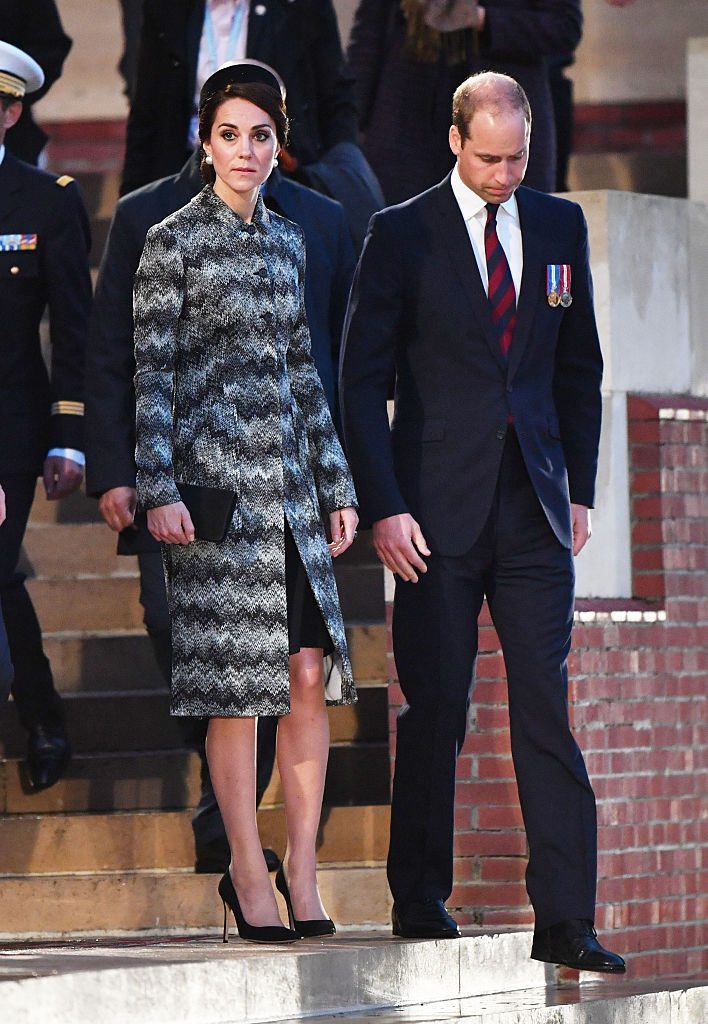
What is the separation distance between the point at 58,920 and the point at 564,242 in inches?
94.3

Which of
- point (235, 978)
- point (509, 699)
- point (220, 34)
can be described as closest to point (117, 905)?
point (509, 699)

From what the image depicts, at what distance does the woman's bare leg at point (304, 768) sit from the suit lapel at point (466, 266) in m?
0.89

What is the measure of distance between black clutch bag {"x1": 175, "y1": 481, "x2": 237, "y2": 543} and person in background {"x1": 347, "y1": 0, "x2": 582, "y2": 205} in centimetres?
264

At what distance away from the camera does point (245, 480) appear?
597 centimetres

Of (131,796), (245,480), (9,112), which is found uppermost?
(9,112)

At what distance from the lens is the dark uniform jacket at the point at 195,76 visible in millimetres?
7773

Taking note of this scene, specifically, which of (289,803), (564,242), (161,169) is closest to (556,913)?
(289,803)

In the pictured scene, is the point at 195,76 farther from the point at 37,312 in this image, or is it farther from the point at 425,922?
the point at 425,922

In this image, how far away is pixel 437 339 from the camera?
6277 mm

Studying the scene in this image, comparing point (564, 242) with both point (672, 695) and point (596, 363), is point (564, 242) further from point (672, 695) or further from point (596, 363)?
point (672, 695)

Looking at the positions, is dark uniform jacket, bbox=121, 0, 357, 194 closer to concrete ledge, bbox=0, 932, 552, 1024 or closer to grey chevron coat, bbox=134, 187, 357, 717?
grey chevron coat, bbox=134, 187, 357, 717

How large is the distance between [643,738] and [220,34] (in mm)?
2511

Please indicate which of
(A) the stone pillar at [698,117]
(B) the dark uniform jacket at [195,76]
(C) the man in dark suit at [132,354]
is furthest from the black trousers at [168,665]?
(A) the stone pillar at [698,117]

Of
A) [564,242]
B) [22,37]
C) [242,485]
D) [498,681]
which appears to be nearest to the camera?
[242,485]
